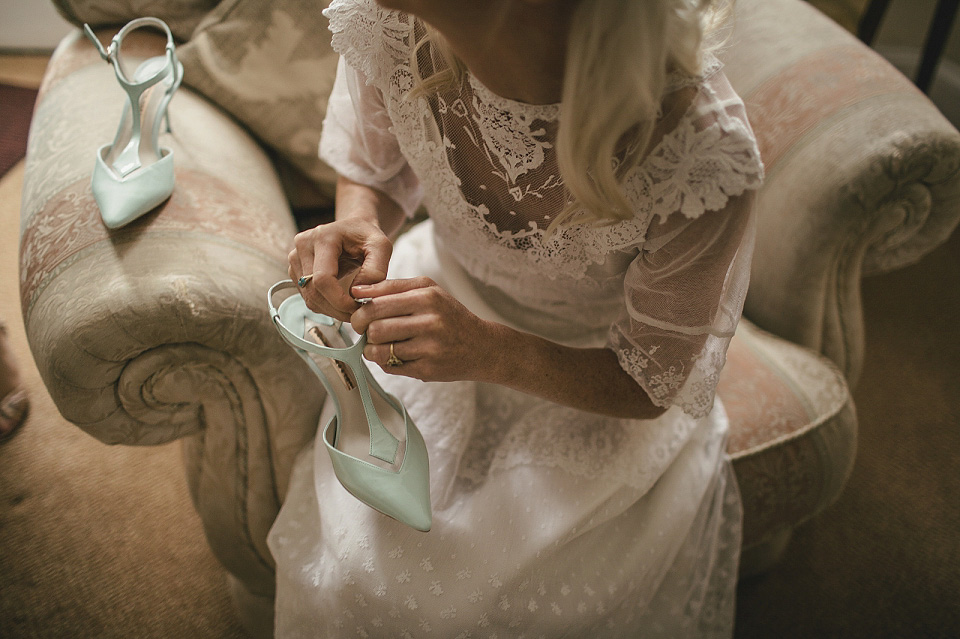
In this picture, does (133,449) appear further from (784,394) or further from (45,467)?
(784,394)

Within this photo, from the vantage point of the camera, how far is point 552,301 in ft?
2.81

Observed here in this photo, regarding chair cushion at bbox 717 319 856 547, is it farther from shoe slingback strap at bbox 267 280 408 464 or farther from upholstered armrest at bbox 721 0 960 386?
shoe slingback strap at bbox 267 280 408 464

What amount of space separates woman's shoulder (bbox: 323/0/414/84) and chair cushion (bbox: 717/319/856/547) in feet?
2.27

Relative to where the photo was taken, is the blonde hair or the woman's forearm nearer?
the blonde hair

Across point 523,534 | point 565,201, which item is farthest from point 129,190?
point 523,534

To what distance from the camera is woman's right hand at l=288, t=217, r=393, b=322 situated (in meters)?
0.67

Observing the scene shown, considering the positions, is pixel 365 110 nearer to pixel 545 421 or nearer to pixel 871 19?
pixel 545 421

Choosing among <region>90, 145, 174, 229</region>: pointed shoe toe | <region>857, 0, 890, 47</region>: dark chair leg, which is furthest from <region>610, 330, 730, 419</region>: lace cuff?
<region>857, 0, 890, 47</region>: dark chair leg

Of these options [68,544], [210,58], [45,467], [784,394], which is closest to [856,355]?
[784,394]

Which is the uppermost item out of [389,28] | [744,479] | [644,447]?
[389,28]

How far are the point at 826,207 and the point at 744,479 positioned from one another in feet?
1.46

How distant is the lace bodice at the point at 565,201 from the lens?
60 cm

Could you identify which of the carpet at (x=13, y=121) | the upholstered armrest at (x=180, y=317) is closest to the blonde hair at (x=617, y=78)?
the upholstered armrest at (x=180, y=317)

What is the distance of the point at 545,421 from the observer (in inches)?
32.5
